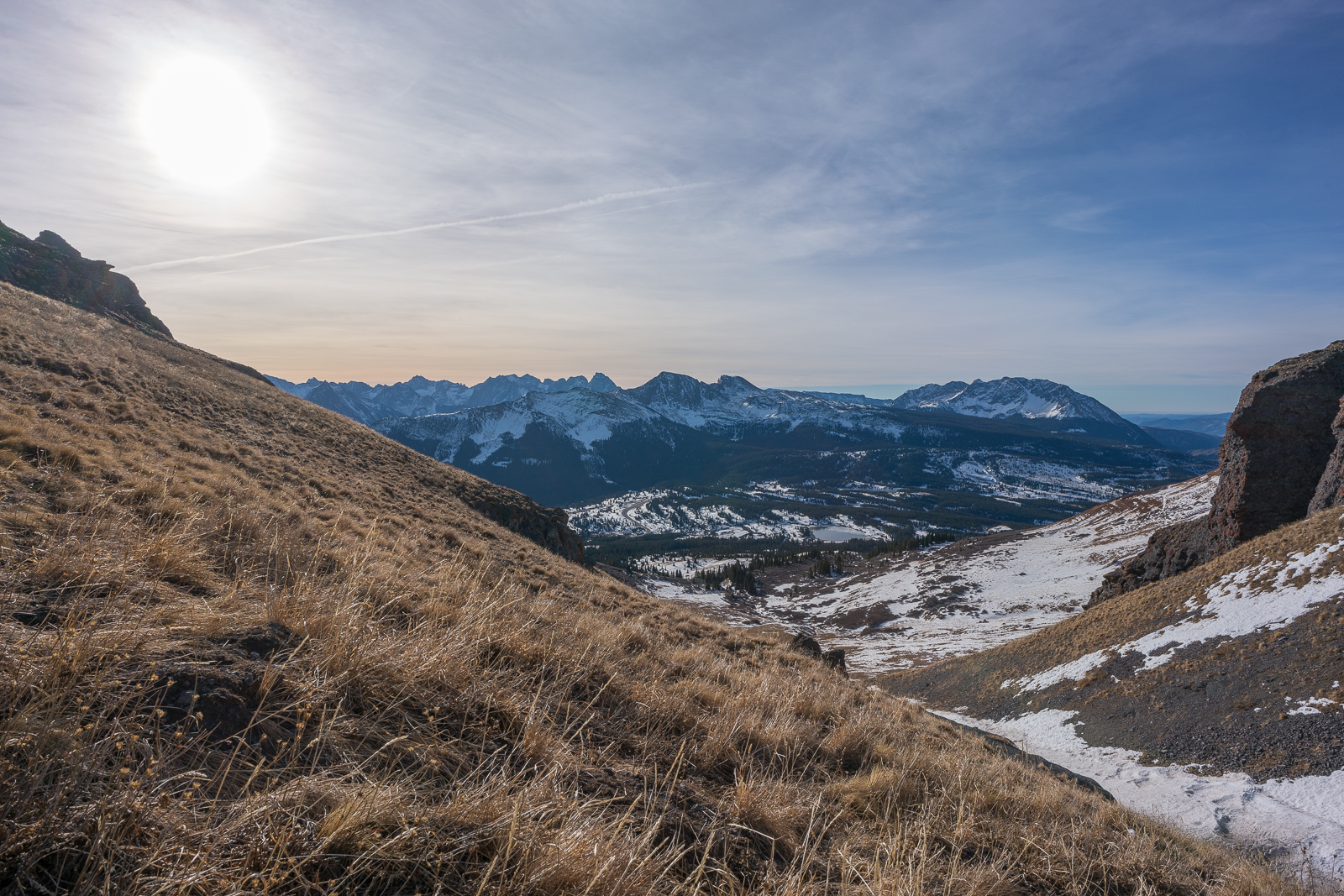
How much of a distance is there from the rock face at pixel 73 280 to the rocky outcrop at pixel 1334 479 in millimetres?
80647

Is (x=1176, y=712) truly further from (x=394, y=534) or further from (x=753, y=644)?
(x=394, y=534)

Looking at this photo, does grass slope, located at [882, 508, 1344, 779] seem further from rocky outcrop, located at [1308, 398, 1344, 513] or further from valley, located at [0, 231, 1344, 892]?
rocky outcrop, located at [1308, 398, 1344, 513]

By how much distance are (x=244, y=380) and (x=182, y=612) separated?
45.4 metres

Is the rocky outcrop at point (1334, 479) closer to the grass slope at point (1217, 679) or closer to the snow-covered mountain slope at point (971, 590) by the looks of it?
the grass slope at point (1217, 679)

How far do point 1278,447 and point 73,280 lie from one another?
100539 millimetres

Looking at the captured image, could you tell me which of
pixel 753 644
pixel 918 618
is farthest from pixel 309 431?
pixel 918 618

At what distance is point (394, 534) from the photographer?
46.7ft

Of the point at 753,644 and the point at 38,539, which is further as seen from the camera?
the point at 753,644

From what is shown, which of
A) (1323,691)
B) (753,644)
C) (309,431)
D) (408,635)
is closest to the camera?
(408,635)

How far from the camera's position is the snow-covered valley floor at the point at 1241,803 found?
11055 millimetres

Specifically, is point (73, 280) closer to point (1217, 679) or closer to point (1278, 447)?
point (1217, 679)

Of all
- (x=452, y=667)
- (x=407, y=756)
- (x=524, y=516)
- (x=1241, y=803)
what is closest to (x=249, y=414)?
(x=524, y=516)

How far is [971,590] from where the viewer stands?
7819 cm

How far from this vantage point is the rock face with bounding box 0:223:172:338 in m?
49.5
